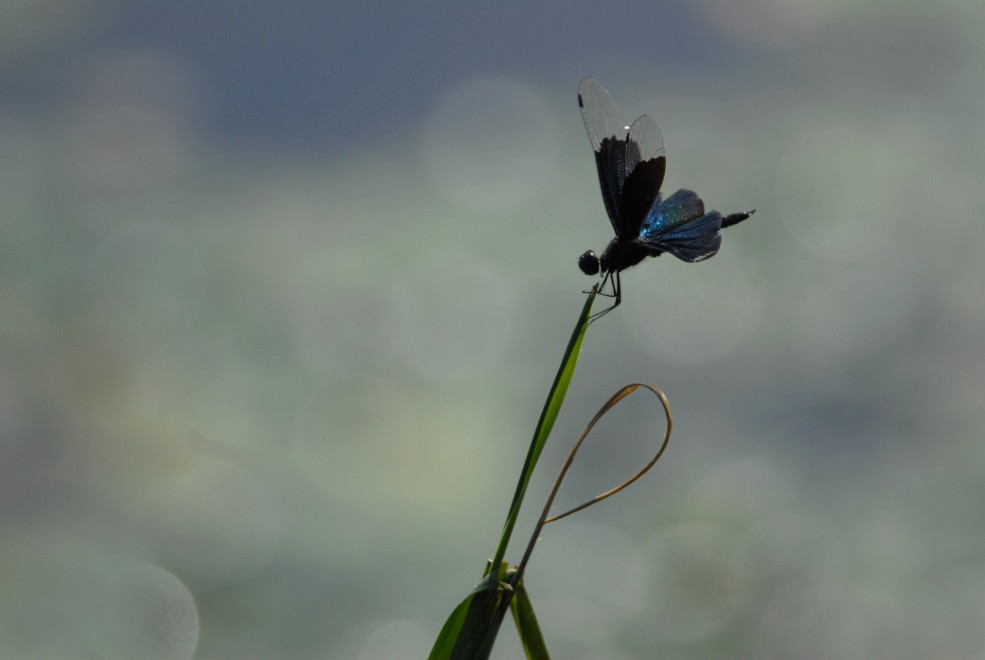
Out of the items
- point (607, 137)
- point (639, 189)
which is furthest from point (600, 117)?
point (639, 189)

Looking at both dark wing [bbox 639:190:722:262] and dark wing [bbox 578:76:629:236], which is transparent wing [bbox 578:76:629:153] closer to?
dark wing [bbox 578:76:629:236]

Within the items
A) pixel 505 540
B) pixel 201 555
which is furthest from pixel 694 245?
pixel 201 555

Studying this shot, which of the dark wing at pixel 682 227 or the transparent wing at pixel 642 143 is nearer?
the dark wing at pixel 682 227

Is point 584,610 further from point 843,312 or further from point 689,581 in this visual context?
point 843,312

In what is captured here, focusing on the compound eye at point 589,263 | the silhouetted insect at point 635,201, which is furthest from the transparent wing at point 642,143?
the compound eye at point 589,263

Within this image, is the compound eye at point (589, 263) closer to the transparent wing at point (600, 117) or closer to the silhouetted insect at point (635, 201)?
the silhouetted insect at point (635, 201)

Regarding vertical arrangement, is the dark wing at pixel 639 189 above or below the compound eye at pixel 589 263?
above

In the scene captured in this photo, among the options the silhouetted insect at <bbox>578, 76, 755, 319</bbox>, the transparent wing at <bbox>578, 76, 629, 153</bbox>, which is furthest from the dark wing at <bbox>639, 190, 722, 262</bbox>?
the transparent wing at <bbox>578, 76, 629, 153</bbox>
